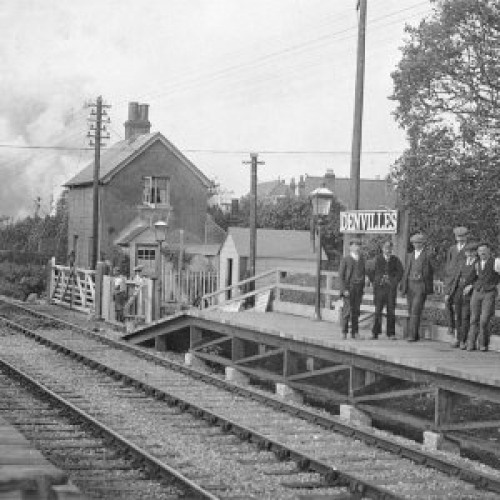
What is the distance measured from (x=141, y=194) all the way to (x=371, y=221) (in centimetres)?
3874

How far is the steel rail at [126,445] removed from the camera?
28.1 ft

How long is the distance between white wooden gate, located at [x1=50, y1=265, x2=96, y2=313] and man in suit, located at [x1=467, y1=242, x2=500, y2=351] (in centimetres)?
1918

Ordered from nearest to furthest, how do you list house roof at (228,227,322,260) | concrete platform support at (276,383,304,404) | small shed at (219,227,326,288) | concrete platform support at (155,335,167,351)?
concrete platform support at (276,383,304,404)
concrete platform support at (155,335,167,351)
small shed at (219,227,326,288)
house roof at (228,227,322,260)

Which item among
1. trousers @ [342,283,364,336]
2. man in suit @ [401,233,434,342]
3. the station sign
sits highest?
the station sign

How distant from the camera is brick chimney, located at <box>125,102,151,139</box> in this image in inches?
2238

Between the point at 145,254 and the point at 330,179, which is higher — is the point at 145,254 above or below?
below

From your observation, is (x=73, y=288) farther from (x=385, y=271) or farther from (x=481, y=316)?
(x=481, y=316)

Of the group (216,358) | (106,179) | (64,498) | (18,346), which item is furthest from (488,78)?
(106,179)

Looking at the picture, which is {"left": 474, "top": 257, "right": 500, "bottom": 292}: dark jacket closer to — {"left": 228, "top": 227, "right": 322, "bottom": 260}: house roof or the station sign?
the station sign

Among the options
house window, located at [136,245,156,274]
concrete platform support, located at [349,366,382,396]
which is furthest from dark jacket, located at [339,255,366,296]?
house window, located at [136,245,156,274]

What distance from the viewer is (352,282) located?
14406 mm

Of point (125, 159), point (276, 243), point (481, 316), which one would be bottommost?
point (481, 316)

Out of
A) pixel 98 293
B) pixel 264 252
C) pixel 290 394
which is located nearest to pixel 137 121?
pixel 264 252

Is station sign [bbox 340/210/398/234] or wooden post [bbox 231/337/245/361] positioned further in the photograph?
wooden post [bbox 231/337/245/361]
